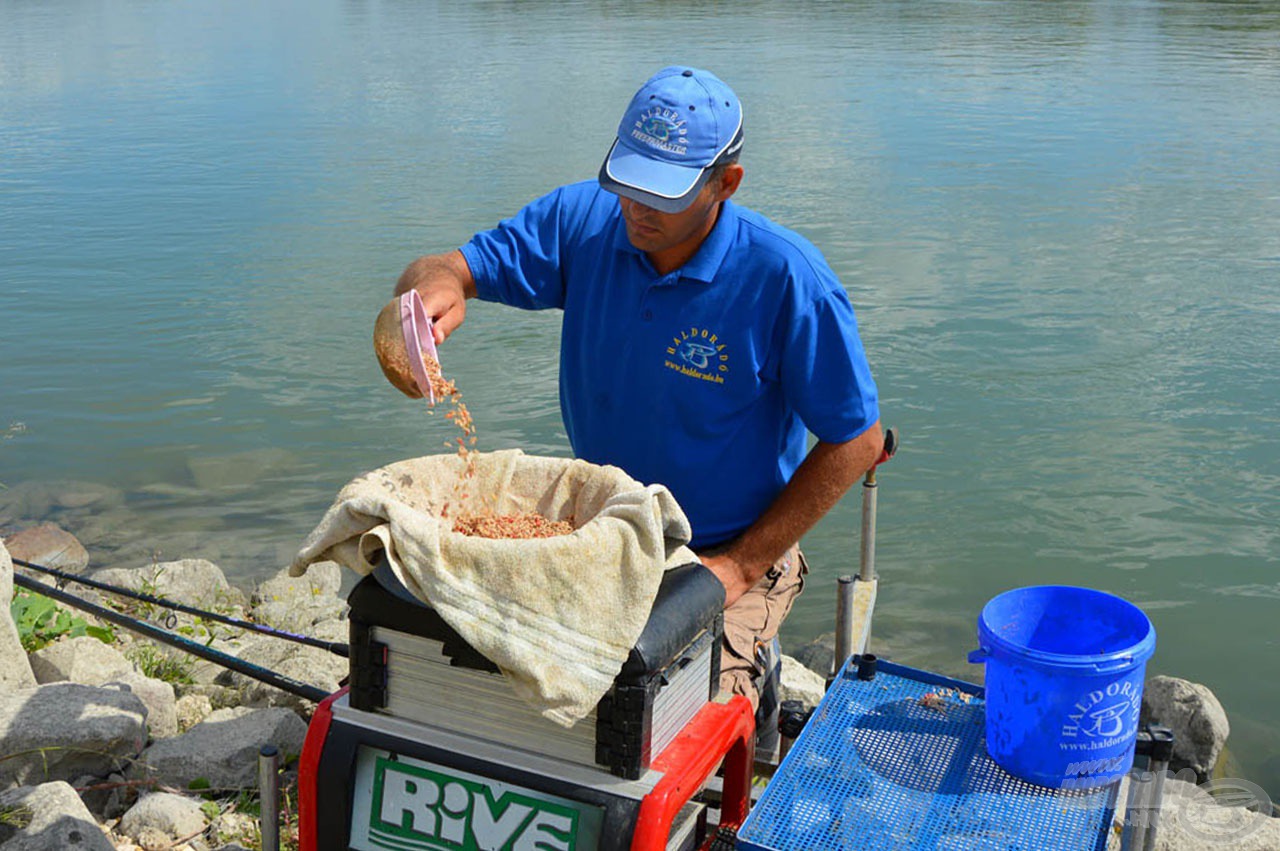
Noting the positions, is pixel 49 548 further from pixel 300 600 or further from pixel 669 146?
pixel 669 146

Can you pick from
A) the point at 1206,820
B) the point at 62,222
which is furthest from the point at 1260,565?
the point at 62,222

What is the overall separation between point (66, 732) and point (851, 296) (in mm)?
7539

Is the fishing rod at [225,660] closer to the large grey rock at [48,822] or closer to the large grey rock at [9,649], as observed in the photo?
the large grey rock at [9,649]

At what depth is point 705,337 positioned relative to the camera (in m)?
2.98

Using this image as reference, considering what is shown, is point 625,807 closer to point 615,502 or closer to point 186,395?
point 615,502

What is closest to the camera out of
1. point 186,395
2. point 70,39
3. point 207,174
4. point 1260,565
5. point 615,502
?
point 615,502

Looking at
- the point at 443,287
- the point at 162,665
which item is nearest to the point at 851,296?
the point at 162,665

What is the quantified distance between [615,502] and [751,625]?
93cm

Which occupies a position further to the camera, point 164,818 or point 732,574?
point 164,818

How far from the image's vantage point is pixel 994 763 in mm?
2453

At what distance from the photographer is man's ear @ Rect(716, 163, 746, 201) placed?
2915 millimetres

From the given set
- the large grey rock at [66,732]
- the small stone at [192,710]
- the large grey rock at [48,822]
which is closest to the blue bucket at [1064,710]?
the large grey rock at [48,822]

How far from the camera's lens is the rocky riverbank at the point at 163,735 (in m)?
3.42

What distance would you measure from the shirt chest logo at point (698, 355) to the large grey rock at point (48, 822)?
1696mm
